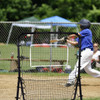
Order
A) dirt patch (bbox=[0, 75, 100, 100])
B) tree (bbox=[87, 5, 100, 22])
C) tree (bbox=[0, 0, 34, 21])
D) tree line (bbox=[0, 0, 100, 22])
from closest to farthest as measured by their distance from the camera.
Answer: dirt patch (bbox=[0, 75, 100, 100]) < tree (bbox=[87, 5, 100, 22]) < tree line (bbox=[0, 0, 100, 22]) < tree (bbox=[0, 0, 34, 21])

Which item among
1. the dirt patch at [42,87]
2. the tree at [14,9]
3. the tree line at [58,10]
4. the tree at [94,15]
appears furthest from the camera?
the tree at [14,9]

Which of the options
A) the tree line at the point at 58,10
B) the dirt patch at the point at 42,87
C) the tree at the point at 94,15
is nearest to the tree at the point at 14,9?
the tree line at the point at 58,10

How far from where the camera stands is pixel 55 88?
8359 millimetres

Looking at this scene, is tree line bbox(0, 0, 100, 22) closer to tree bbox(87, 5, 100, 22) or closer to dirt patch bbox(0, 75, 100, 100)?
tree bbox(87, 5, 100, 22)

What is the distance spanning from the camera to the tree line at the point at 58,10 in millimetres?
39759

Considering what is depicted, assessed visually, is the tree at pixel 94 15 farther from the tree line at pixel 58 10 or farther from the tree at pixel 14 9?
the tree at pixel 14 9

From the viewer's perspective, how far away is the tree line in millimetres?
39759

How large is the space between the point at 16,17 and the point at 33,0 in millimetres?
7640

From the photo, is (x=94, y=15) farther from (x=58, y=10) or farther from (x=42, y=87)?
(x=42, y=87)

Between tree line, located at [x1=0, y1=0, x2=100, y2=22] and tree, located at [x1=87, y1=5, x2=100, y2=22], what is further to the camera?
tree line, located at [x1=0, y1=0, x2=100, y2=22]

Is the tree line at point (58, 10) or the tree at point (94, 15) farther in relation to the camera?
the tree line at point (58, 10)

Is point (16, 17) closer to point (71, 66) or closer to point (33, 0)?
point (33, 0)

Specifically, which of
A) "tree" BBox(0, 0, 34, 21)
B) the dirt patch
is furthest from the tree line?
the dirt patch

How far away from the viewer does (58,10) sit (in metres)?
40.3
